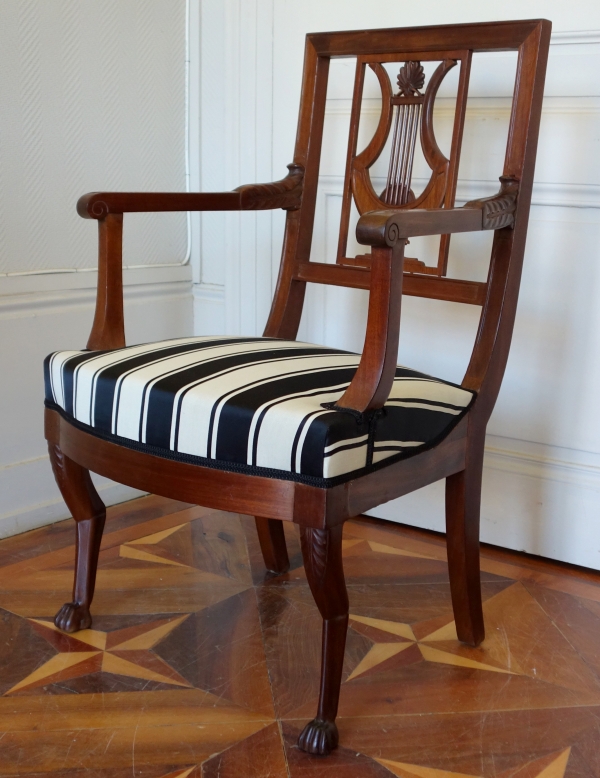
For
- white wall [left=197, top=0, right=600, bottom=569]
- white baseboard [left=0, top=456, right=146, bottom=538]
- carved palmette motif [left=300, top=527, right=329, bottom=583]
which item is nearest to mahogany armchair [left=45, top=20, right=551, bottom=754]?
carved palmette motif [left=300, top=527, right=329, bottom=583]

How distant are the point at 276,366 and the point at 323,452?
0.20 meters

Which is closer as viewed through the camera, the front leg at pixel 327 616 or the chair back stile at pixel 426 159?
the front leg at pixel 327 616

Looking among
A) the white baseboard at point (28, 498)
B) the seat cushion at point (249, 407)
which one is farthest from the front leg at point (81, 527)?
the white baseboard at point (28, 498)

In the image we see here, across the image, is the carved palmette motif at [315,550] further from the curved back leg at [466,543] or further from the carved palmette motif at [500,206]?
the carved palmette motif at [500,206]

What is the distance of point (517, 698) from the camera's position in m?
1.23

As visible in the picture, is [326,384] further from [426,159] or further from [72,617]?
[72,617]

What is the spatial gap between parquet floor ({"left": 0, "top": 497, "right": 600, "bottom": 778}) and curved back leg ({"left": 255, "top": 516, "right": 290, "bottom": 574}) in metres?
0.03

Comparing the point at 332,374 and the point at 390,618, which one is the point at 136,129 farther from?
the point at 390,618

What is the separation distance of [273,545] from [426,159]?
718 mm

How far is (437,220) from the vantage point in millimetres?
1047

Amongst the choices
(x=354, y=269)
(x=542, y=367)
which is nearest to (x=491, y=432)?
(x=542, y=367)

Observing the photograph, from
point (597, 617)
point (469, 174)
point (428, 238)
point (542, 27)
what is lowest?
point (597, 617)

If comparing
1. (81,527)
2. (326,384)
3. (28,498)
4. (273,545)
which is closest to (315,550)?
(326,384)

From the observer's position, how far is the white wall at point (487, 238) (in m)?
1.58
